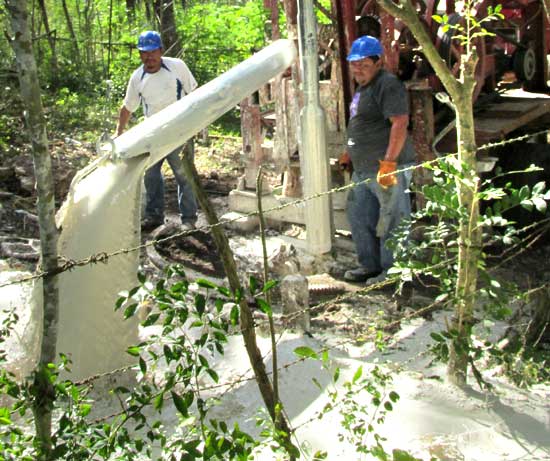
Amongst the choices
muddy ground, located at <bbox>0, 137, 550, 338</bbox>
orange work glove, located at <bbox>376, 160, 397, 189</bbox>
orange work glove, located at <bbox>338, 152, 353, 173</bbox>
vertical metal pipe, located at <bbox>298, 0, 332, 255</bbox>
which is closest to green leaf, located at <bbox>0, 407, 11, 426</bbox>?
muddy ground, located at <bbox>0, 137, 550, 338</bbox>

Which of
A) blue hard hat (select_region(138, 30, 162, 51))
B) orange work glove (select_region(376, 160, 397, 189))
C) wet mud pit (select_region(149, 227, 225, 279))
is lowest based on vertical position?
wet mud pit (select_region(149, 227, 225, 279))

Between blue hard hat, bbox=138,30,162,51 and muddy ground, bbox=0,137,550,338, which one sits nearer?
muddy ground, bbox=0,137,550,338

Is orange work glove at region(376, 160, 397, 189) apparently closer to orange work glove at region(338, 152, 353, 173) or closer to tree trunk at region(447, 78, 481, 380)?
orange work glove at region(338, 152, 353, 173)

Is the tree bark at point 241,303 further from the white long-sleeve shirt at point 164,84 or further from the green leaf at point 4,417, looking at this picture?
the white long-sleeve shirt at point 164,84

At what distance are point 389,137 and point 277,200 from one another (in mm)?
1875

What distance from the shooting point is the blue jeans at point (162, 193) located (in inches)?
301

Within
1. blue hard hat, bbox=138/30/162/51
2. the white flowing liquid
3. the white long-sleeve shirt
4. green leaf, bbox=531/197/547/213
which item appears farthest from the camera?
the white long-sleeve shirt

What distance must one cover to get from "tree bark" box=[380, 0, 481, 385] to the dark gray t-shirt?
1864mm

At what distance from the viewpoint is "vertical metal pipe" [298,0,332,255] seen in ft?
20.1

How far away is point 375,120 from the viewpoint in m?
6.08

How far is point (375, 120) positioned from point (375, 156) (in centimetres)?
26

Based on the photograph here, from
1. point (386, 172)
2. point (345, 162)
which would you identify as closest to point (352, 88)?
point (345, 162)

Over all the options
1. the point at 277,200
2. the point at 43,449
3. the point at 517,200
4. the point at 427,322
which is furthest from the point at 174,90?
the point at 43,449

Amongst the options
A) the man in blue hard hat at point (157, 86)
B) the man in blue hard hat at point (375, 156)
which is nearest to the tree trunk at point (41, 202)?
the man in blue hard hat at point (375, 156)
